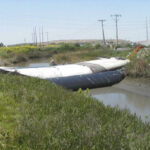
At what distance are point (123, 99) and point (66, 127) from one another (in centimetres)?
795

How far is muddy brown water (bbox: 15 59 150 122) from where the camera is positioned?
34.6 feet

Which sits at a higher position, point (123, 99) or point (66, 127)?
point (66, 127)

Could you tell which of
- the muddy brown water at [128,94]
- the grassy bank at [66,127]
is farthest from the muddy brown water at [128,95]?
the grassy bank at [66,127]

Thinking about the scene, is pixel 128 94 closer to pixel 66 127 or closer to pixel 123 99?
pixel 123 99

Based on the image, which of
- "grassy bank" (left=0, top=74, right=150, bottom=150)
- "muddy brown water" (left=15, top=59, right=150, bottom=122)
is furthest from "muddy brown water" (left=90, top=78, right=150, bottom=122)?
"grassy bank" (left=0, top=74, right=150, bottom=150)

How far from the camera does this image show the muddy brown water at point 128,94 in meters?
10.5

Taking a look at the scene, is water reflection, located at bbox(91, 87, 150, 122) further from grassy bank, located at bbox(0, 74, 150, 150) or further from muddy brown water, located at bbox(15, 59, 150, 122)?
grassy bank, located at bbox(0, 74, 150, 150)

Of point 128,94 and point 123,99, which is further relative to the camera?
point 128,94

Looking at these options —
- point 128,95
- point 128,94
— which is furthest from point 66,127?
point 128,94

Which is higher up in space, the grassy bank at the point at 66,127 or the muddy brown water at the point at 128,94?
the grassy bank at the point at 66,127

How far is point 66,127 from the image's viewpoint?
164 inches

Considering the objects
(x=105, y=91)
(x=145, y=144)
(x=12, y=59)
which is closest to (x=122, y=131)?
(x=145, y=144)

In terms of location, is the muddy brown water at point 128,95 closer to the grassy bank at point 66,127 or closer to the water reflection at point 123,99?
the water reflection at point 123,99

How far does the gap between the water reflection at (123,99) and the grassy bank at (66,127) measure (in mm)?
4465
